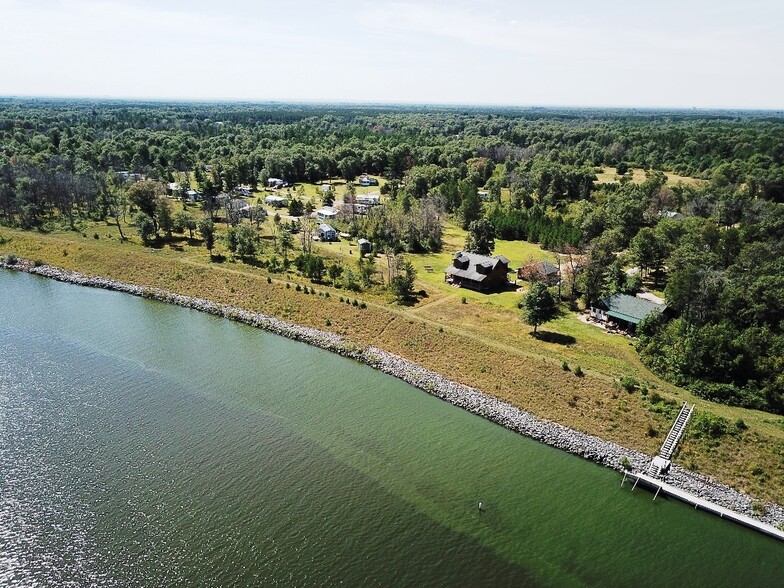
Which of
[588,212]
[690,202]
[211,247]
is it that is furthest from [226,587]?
[690,202]

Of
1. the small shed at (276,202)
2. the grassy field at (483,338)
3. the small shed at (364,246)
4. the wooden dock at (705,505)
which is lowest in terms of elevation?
the wooden dock at (705,505)

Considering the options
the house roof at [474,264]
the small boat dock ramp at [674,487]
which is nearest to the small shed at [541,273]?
the house roof at [474,264]

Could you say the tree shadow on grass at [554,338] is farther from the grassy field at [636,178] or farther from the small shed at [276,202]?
the grassy field at [636,178]

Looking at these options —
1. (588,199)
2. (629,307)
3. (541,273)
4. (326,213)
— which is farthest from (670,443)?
(588,199)

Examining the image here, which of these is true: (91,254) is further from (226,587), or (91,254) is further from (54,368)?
(226,587)

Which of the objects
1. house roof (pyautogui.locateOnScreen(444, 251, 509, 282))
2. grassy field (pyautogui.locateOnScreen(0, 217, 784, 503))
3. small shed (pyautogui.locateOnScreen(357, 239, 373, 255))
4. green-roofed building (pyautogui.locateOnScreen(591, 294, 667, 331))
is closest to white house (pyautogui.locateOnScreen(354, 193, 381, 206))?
grassy field (pyautogui.locateOnScreen(0, 217, 784, 503))

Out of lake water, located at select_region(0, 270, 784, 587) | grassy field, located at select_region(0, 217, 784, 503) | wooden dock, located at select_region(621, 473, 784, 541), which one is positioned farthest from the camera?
grassy field, located at select_region(0, 217, 784, 503)

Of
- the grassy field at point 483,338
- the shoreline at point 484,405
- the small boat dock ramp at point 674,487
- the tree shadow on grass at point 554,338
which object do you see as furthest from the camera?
the tree shadow on grass at point 554,338

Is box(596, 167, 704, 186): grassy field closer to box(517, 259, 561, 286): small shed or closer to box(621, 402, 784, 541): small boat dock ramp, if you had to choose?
box(517, 259, 561, 286): small shed
